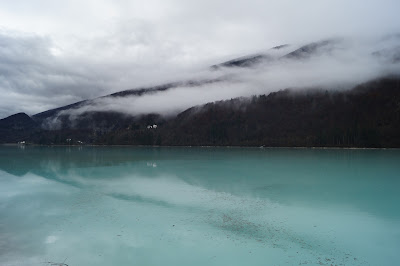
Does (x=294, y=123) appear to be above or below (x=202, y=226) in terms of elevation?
above

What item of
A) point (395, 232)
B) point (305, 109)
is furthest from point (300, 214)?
point (305, 109)

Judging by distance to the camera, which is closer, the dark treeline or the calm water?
the calm water

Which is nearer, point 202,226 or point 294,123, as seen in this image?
point 202,226

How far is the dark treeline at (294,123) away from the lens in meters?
109

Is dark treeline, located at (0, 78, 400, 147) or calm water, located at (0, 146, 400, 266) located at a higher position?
dark treeline, located at (0, 78, 400, 147)

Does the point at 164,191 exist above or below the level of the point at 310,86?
below

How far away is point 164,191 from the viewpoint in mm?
20844

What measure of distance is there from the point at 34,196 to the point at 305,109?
159635 millimetres

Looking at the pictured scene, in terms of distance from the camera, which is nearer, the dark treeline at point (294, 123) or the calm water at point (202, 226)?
the calm water at point (202, 226)

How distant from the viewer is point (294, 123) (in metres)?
149

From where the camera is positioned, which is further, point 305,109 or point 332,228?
point 305,109

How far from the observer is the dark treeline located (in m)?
109

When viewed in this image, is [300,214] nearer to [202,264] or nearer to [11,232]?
[202,264]

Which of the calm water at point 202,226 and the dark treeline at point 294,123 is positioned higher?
the dark treeline at point 294,123
